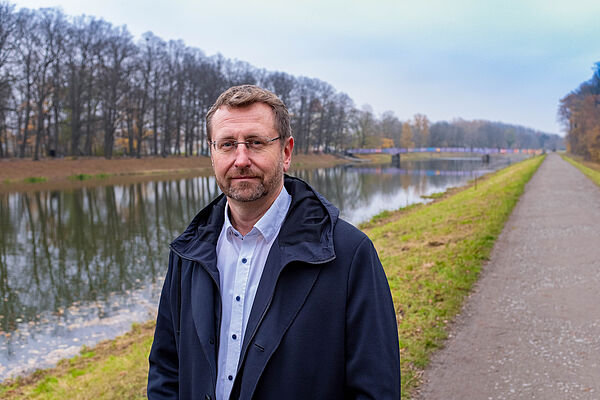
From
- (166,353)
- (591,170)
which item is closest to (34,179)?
(166,353)

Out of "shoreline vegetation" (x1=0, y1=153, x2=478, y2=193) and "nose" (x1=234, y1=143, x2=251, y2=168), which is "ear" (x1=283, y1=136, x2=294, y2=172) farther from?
"shoreline vegetation" (x1=0, y1=153, x2=478, y2=193)

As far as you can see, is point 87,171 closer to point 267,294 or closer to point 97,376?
point 97,376

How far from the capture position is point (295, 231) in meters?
1.91

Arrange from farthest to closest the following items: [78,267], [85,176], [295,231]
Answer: [85,176]
[78,267]
[295,231]

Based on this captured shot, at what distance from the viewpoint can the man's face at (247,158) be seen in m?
1.98

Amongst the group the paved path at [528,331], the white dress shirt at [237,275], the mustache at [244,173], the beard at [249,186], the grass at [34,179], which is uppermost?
the mustache at [244,173]

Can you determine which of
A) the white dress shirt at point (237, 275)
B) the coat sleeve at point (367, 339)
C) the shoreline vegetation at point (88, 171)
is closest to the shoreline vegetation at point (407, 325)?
the coat sleeve at point (367, 339)

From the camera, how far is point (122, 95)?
171 feet

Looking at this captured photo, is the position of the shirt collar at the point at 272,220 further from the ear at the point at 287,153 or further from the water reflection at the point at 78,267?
the water reflection at the point at 78,267

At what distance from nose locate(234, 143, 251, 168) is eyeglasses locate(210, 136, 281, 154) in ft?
0.05

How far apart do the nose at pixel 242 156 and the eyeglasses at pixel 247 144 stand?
15 mm

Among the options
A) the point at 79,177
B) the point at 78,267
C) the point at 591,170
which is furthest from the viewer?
the point at 79,177

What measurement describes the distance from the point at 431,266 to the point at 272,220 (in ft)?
20.2

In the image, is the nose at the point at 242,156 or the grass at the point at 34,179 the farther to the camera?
the grass at the point at 34,179
